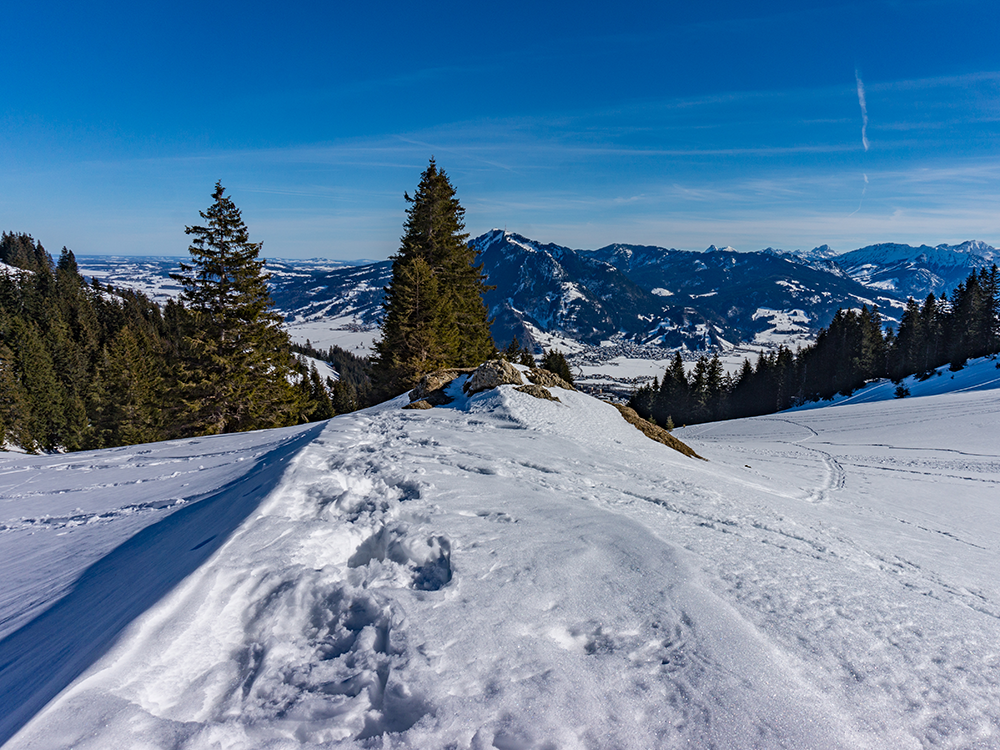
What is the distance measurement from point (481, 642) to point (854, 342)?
81.7m

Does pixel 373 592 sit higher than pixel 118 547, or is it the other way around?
pixel 373 592

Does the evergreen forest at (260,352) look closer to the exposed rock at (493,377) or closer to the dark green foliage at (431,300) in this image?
the dark green foliage at (431,300)

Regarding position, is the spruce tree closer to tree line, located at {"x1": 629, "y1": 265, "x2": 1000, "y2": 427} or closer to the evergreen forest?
the evergreen forest

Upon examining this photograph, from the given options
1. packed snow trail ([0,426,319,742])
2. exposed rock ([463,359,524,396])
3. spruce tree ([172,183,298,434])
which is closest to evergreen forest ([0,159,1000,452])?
spruce tree ([172,183,298,434])

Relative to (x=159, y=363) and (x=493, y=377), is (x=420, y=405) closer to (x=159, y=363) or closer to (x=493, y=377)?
(x=493, y=377)

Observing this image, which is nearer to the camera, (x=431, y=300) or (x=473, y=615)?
(x=473, y=615)

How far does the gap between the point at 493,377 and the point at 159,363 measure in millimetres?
49709

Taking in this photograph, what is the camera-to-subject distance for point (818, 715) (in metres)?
2.62

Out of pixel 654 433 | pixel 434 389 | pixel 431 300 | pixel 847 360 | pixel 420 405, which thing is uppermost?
pixel 431 300

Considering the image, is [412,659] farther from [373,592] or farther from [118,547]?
[118,547]

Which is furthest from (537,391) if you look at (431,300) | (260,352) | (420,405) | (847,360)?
(847,360)

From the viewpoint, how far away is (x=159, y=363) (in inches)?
1903

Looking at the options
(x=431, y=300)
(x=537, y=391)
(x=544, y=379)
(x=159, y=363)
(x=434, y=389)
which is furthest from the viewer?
(x=159, y=363)

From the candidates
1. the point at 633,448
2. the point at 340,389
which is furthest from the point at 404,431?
the point at 340,389
